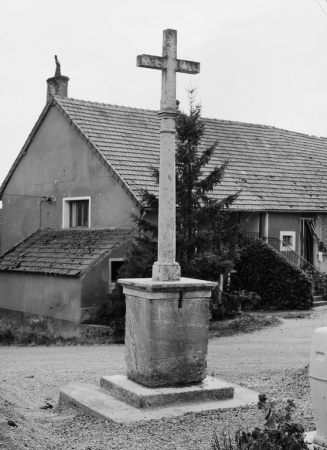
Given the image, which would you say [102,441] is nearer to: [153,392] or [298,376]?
[153,392]

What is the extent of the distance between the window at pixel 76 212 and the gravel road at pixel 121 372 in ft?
18.6

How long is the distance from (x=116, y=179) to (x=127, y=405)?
13.0m

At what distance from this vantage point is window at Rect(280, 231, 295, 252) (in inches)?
898

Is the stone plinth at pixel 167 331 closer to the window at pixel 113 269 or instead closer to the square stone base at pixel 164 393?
the square stone base at pixel 164 393

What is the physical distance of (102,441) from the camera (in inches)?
253

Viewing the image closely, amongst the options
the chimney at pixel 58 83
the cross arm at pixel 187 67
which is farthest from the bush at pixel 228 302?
the chimney at pixel 58 83

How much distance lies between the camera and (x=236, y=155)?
2469 cm

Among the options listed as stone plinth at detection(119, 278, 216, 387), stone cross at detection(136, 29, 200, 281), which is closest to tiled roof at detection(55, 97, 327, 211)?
stone cross at detection(136, 29, 200, 281)

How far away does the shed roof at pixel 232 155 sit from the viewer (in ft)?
68.5

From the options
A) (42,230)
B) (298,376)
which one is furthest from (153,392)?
(42,230)

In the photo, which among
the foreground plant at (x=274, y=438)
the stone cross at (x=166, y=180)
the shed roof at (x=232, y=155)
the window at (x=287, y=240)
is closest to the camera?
the foreground plant at (x=274, y=438)

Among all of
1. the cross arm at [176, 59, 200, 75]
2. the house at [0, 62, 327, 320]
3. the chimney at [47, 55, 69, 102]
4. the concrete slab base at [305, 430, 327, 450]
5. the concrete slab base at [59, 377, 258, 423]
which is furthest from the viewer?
the chimney at [47, 55, 69, 102]

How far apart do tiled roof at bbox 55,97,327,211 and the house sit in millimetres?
44

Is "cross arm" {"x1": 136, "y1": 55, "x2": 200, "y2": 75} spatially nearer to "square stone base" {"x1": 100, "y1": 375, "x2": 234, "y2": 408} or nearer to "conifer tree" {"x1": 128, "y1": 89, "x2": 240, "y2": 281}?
"square stone base" {"x1": 100, "y1": 375, "x2": 234, "y2": 408}
